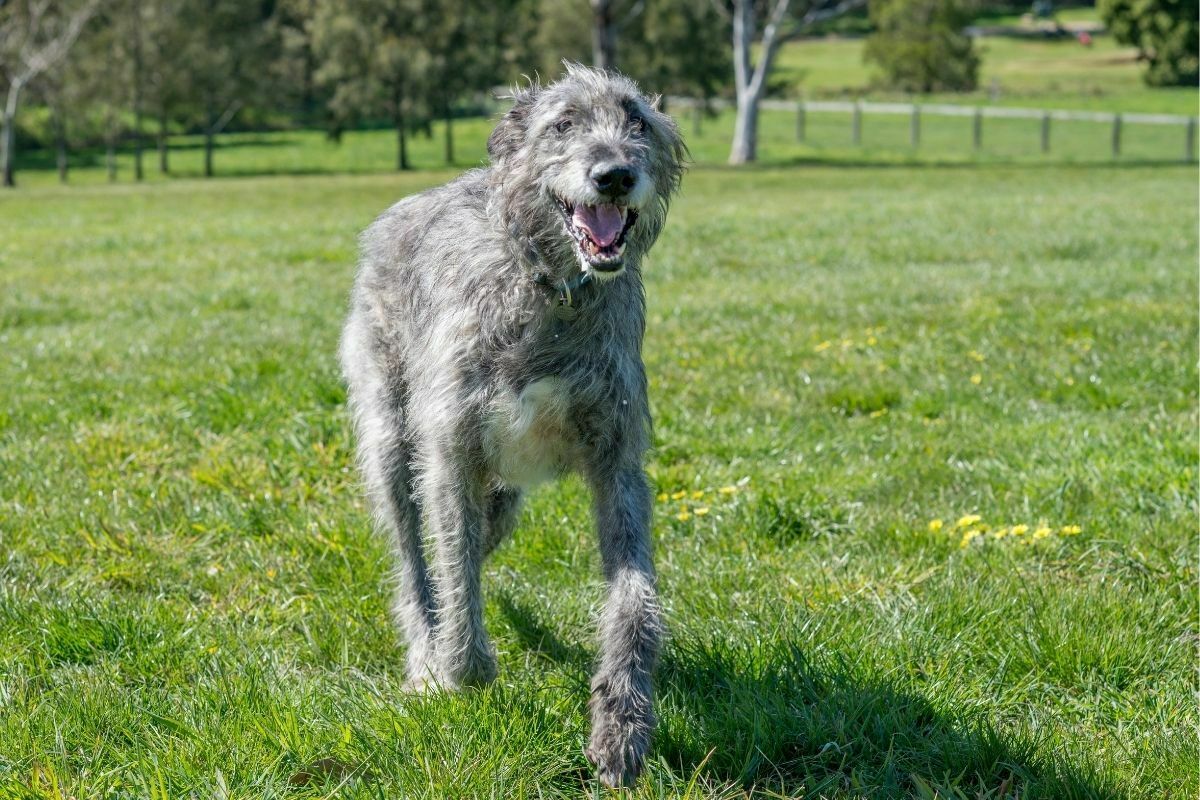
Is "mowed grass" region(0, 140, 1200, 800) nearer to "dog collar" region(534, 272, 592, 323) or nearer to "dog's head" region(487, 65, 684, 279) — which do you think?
"dog collar" region(534, 272, 592, 323)

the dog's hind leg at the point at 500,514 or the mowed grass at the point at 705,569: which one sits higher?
the dog's hind leg at the point at 500,514

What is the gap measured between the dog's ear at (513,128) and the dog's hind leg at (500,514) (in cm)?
130

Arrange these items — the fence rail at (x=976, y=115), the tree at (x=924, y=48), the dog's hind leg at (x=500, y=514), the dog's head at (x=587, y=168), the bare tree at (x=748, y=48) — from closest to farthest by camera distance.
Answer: the dog's head at (x=587, y=168) < the dog's hind leg at (x=500, y=514) < the bare tree at (x=748, y=48) < the fence rail at (x=976, y=115) < the tree at (x=924, y=48)

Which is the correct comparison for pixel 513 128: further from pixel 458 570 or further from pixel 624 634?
pixel 624 634

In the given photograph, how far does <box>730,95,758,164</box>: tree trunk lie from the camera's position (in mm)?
42562

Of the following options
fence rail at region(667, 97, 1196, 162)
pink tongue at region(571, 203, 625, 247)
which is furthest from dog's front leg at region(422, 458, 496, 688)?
fence rail at region(667, 97, 1196, 162)

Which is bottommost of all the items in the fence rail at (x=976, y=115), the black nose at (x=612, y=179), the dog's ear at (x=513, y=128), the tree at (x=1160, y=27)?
the black nose at (x=612, y=179)

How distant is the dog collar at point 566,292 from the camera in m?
3.78

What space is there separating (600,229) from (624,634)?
47.5 inches

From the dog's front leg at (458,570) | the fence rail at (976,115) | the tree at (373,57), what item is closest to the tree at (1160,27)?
the fence rail at (976,115)

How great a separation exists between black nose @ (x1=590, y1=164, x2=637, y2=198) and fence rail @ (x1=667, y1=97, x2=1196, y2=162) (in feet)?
146

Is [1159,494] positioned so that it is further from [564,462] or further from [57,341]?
[57,341]

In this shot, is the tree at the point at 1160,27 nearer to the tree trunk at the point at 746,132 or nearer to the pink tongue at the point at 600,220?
the tree trunk at the point at 746,132

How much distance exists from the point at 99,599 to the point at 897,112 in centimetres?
6182
